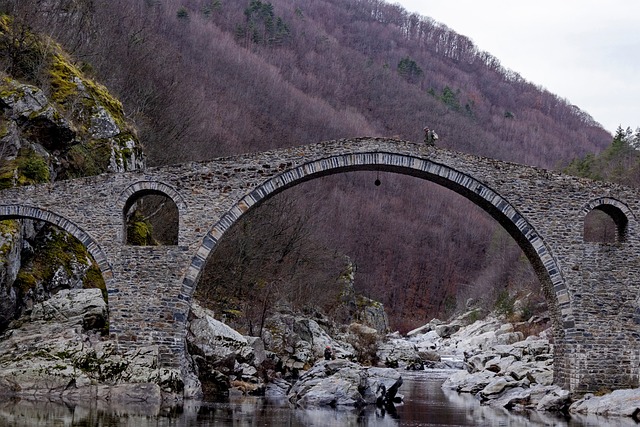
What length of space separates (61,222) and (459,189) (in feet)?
31.4

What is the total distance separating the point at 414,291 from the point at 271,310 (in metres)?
43.1

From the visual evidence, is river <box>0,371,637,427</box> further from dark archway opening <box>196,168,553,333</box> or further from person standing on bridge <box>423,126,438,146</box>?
dark archway opening <box>196,168,553,333</box>

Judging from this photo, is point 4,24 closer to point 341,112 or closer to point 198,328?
point 198,328

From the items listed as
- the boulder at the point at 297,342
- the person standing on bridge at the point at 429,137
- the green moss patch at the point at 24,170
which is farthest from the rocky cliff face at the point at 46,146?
the person standing on bridge at the point at 429,137

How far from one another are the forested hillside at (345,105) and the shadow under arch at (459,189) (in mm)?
10812

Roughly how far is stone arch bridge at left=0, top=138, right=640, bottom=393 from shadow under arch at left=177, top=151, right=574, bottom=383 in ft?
0.08

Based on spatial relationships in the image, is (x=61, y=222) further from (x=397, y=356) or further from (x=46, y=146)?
(x=397, y=356)

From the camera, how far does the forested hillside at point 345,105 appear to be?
34.2 metres

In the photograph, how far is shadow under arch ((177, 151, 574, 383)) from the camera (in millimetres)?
19422

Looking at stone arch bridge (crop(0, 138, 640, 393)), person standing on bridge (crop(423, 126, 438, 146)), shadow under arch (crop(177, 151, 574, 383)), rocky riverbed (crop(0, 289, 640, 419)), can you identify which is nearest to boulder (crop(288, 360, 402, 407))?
rocky riverbed (crop(0, 289, 640, 419))

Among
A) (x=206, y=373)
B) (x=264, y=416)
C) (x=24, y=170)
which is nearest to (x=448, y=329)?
(x=206, y=373)

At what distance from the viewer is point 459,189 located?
66.7 feet

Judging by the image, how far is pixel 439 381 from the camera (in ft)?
88.9

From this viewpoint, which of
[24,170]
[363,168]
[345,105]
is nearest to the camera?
[363,168]
